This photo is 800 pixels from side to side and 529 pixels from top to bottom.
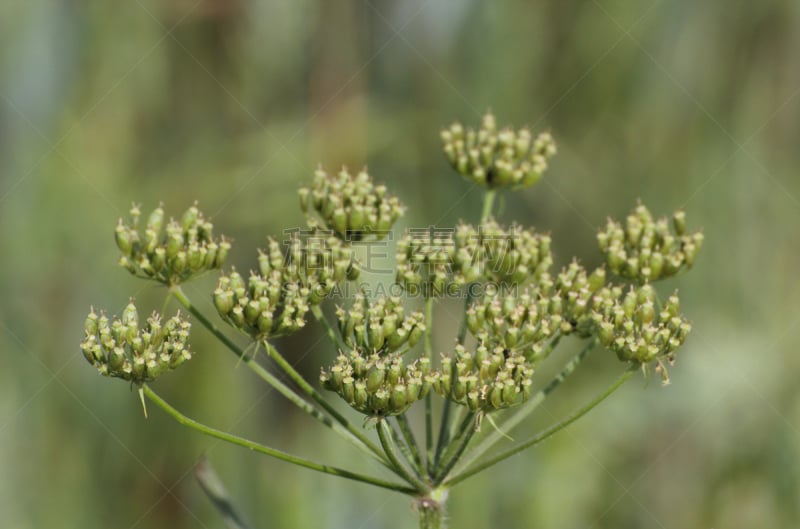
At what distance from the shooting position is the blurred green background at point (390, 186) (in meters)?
7.98

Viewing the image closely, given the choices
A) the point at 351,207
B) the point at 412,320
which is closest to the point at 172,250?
A: the point at 351,207

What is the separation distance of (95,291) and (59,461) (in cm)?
146

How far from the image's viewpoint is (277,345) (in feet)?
28.3

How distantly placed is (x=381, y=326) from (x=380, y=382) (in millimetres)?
363

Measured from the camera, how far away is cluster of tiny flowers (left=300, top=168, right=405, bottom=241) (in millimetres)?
5652

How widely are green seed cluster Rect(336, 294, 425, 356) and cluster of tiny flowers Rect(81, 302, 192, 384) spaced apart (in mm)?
831

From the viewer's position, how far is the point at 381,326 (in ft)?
16.2

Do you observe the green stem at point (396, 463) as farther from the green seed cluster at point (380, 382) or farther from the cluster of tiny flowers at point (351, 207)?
the cluster of tiny flowers at point (351, 207)

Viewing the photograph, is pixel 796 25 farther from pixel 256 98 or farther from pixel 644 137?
pixel 256 98

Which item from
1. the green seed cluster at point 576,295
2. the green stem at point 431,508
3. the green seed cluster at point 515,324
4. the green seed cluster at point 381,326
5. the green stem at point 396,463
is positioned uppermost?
the green seed cluster at point 576,295

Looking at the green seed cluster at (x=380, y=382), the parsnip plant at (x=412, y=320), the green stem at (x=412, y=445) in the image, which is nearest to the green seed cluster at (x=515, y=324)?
the parsnip plant at (x=412, y=320)

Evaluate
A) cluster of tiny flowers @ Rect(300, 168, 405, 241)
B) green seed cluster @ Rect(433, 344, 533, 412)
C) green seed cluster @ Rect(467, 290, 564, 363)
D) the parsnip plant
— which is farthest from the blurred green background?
green seed cluster @ Rect(433, 344, 533, 412)

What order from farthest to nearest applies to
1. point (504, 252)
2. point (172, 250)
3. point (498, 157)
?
point (498, 157) → point (504, 252) → point (172, 250)

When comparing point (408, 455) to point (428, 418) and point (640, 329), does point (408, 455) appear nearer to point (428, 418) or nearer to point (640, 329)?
point (428, 418)
